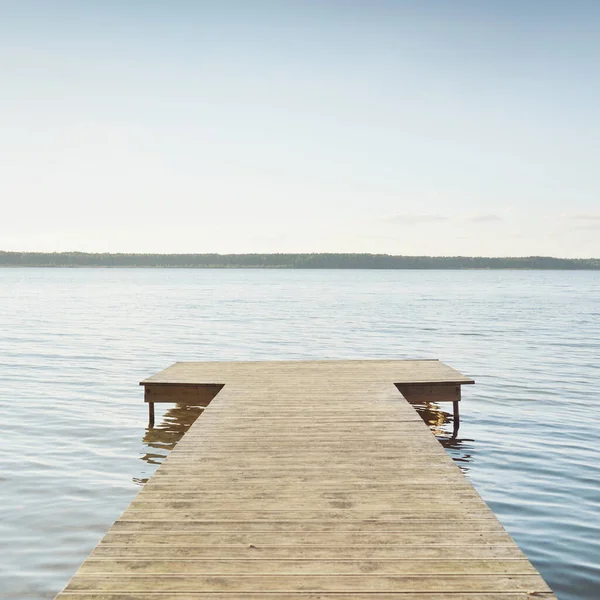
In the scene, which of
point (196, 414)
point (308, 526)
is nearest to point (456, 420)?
point (196, 414)

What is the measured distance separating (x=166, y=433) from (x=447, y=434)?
189 inches

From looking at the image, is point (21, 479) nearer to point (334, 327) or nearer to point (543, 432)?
point (543, 432)

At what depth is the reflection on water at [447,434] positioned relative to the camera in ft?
31.3

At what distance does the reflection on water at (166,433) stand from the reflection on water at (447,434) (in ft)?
14.3

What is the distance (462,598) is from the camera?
11.0 feet

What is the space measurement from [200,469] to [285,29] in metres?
18.6

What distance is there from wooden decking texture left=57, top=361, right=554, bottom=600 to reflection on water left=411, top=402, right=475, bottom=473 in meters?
2.37

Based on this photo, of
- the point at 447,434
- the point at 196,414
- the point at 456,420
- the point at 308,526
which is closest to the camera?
the point at 308,526

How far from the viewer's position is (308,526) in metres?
4.29

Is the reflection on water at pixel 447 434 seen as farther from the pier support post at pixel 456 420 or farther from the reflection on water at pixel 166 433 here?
the reflection on water at pixel 166 433

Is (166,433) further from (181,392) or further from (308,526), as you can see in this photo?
(308,526)

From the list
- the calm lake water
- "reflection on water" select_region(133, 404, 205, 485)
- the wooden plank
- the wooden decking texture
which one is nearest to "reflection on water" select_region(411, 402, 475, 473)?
the calm lake water

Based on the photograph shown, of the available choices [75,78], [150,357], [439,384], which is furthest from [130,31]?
[439,384]

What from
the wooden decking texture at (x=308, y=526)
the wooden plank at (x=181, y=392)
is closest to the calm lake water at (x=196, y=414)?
the wooden plank at (x=181, y=392)
